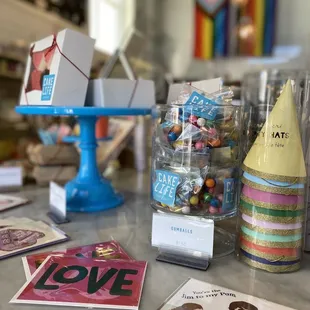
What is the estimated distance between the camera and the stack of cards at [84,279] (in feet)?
1.50

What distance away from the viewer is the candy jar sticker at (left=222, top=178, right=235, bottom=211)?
0.62m

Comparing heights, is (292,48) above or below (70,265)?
above

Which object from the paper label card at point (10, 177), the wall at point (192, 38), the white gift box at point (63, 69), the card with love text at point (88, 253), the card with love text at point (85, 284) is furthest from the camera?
the wall at point (192, 38)

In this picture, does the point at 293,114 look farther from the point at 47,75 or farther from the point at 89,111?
the point at 47,75

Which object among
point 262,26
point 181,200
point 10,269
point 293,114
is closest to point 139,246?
point 181,200

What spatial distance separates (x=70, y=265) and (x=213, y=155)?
1.00 feet

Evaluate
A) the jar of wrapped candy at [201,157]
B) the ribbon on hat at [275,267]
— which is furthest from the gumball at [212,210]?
the ribbon on hat at [275,267]

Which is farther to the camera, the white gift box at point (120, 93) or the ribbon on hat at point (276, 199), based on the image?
the white gift box at point (120, 93)

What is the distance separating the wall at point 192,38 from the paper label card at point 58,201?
2.45 meters

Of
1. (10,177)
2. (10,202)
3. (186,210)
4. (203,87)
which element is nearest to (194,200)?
(186,210)

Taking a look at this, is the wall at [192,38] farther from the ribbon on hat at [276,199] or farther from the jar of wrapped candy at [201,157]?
the ribbon on hat at [276,199]

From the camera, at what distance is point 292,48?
3.14 m

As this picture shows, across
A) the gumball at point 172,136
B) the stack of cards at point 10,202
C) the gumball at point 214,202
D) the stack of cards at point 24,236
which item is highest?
the gumball at point 172,136

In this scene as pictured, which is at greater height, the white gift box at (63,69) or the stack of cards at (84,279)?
the white gift box at (63,69)
